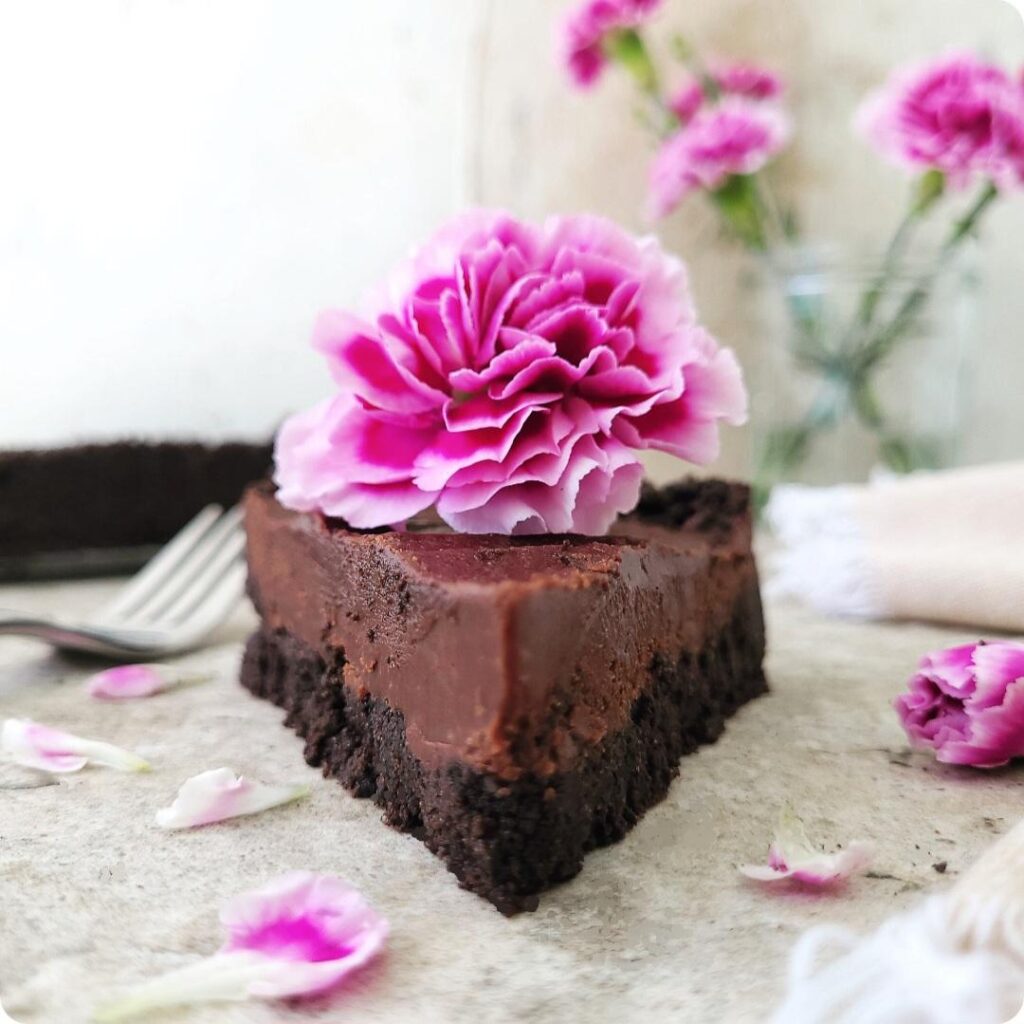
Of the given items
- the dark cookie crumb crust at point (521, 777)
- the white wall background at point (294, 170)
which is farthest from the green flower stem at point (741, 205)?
the dark cookie crumb crust at point (521, 777)

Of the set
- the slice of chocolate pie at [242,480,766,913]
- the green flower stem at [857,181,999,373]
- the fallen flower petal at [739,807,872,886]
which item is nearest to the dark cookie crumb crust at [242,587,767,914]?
the slice of chocolate pie at [242,480,766,913]

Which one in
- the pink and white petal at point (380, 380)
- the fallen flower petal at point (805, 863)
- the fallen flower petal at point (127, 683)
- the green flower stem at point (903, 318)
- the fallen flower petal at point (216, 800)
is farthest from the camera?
the green flower stem at point (903, 318)

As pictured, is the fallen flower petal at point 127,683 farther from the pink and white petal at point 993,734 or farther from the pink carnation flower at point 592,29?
the pink carnation flower at point 592,29

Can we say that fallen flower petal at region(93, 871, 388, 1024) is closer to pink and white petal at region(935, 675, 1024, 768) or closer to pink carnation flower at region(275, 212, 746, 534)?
pink carnation flower at region(275, 212, 746, 534)

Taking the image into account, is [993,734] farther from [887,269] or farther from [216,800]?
[887,269]

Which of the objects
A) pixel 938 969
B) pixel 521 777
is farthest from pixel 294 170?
pixel 938 969

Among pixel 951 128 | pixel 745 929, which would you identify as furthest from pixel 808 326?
pixel 745 929
